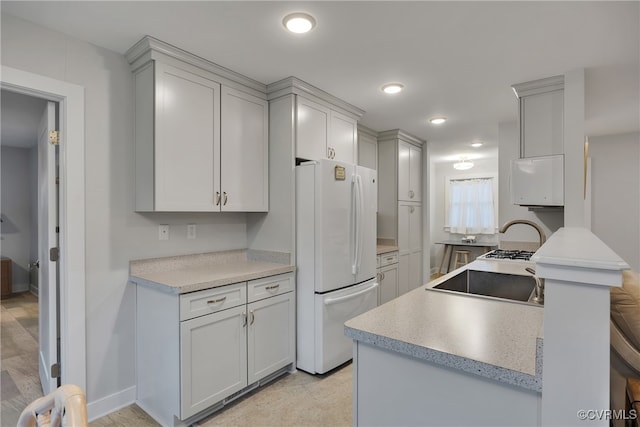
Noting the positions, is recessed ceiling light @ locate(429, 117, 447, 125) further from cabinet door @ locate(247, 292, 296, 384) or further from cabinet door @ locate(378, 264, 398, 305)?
cabinet door @ locate(247, 292, 296, 384)

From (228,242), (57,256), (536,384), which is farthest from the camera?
(228,242)

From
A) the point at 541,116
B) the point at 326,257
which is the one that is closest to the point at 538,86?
the point at 541,116

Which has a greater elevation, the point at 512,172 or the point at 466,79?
the point at 466,79

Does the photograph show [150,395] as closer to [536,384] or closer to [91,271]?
[91,271]

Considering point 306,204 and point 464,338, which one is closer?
point 464,338

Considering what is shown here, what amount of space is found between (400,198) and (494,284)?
240cm

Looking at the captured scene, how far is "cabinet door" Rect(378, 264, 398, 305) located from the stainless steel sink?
5.49 feet

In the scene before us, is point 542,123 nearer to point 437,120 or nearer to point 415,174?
point 437,120

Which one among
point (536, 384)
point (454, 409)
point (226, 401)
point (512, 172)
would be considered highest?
point (512, 172)

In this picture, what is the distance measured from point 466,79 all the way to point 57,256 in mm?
3127

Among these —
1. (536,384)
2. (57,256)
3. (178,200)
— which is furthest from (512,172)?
(57,256)

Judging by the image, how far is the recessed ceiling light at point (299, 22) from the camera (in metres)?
1.79

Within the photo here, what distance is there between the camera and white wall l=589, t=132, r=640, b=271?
14.6 ft

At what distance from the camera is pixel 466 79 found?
8.70ft
